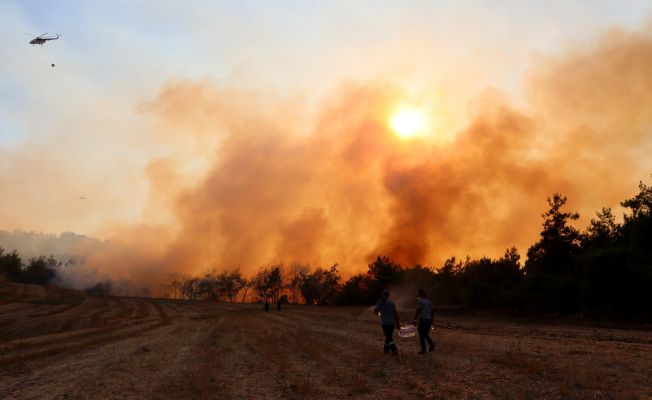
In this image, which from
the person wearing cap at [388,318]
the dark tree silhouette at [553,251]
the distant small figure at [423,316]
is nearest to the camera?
the distant small figure at [423,316]

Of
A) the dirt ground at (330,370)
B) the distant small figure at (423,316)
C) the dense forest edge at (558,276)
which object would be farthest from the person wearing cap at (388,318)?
the dense forest edge at (558,276)

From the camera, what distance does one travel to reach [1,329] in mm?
41156

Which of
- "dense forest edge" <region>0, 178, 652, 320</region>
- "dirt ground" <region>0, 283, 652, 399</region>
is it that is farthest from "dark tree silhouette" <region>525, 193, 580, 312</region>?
"dirt ground" <region>0, 283, 652, 399</region>

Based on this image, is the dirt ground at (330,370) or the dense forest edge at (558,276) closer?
the dirt ground at (330,370)

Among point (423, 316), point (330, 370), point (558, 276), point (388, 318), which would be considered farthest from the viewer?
point (558, 276)

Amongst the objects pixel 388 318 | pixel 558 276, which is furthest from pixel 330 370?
pixel 558 276

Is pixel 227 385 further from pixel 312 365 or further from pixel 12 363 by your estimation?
pixel 12 363

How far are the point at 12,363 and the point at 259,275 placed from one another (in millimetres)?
150455

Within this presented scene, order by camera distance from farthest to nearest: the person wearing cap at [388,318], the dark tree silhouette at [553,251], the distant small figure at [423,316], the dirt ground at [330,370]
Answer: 1. the dark tree silhouette at [553,251]
2. the person wearing cap at [388,318]
3. the distant small figure at [423,316]
4. the dirt ground at [330,370]

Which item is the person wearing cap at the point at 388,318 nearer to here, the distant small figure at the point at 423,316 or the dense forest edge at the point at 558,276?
the distant small figure at the point at 423,316

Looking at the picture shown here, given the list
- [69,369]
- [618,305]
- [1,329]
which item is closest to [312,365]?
[69,369]

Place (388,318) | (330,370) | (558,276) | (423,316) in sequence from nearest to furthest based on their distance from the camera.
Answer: (330,370)
(423,316)
(388,318)
(558,276)

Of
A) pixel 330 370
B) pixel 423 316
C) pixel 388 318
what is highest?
pixel 423 316

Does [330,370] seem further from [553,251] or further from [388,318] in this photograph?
[553,251]
